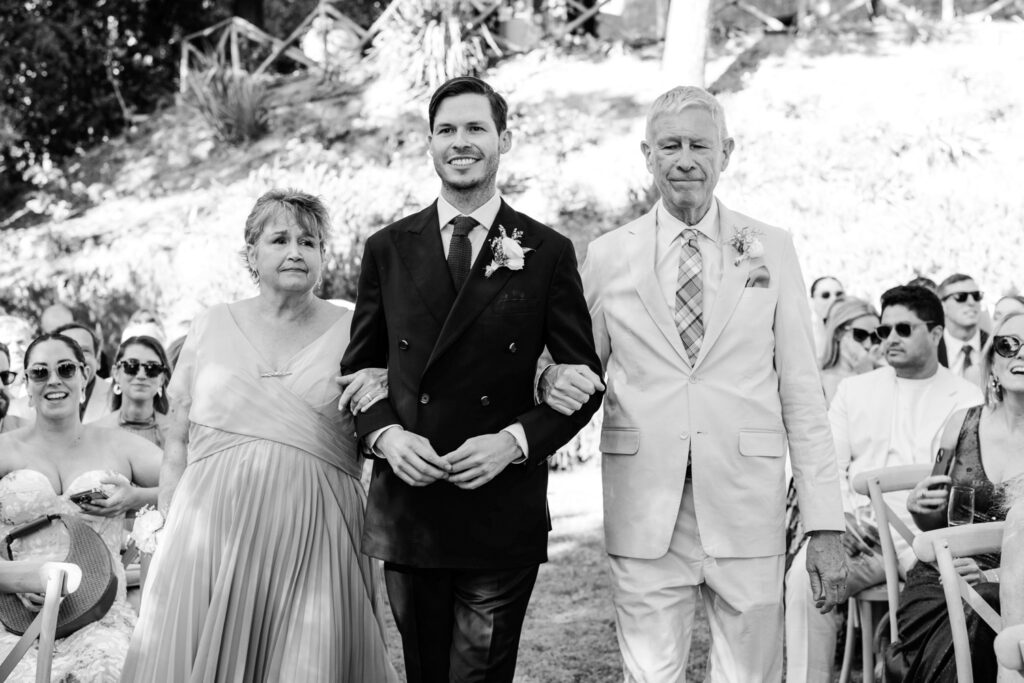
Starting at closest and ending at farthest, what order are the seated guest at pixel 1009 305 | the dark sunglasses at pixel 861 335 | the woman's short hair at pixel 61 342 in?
the woman's short hair at pixel 61 342 < the seated guest at pixel 1009 305 < the dark sunglasses at pixel 861 335

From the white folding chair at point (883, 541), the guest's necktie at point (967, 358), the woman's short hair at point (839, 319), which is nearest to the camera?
the white folding chair at point (883, 541)

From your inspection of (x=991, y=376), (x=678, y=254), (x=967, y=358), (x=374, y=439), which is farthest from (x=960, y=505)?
(x=967, y=358)

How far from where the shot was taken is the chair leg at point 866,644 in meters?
5.19

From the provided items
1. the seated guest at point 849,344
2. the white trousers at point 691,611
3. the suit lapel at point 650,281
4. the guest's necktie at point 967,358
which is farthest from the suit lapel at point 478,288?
the guest's necktie at point 967,358

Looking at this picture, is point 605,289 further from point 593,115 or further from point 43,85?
point 43,85

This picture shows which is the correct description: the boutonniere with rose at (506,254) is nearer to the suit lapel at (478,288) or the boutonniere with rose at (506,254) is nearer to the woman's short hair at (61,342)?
the suit lapel at (478,288)

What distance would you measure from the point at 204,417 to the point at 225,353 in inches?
9.5

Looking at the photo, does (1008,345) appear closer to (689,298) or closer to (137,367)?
(689,298)

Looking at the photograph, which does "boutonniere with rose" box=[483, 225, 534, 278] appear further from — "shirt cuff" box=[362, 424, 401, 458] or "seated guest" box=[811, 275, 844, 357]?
"seated guest" box=[811, 275, 844, 357]

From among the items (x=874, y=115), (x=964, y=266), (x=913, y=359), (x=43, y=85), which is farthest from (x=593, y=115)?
(x=913, y=359)

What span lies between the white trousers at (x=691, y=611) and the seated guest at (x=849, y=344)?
406 cm

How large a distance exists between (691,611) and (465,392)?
41.8 inches

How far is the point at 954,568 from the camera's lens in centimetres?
396

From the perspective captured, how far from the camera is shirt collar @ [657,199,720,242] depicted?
13.7ft
